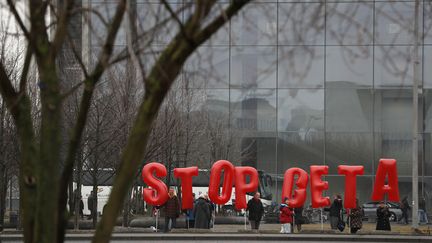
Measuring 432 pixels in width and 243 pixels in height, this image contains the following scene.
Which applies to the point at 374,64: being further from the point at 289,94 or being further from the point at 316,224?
the point at 316,224

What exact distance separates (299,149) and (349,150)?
2.52 metres

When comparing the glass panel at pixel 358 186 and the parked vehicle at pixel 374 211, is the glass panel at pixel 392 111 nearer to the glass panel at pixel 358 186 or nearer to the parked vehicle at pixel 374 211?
the glass panel at pixel 358 186

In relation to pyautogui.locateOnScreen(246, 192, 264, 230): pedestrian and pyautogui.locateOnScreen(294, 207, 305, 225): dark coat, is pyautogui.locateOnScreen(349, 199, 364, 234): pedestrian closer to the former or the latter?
pyautogui.locateOnScreen(294, 207, 305, 225): dark coat

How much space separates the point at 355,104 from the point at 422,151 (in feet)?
13.4

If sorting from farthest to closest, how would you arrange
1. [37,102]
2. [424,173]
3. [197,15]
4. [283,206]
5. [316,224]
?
[424,173], [316,224], [37,102], [283,206], [197,15]

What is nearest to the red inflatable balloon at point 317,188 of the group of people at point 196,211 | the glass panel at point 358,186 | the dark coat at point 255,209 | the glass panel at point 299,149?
the dark coat at point 255,209

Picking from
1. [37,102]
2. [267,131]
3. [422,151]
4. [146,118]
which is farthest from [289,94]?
[146,118]

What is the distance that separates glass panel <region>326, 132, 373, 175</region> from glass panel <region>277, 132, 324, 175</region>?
46cm

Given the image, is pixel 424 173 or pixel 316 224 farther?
pixel 424 173

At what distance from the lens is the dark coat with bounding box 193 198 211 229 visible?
35438 mm

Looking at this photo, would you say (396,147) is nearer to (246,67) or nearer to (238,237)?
(246,67)

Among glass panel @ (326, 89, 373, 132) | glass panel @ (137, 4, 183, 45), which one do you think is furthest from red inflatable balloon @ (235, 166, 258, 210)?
glass panel @ (137, 4, 183, 45)

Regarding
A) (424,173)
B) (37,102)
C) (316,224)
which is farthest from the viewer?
(424,173)

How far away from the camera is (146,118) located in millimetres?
7648
